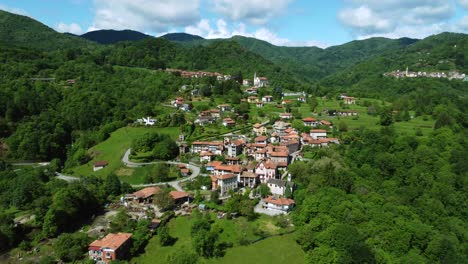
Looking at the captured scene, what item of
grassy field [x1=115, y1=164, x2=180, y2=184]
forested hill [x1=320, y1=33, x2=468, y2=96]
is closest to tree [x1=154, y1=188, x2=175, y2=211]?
grassy field [x1=115, y1=164, x2=180, y2=184]

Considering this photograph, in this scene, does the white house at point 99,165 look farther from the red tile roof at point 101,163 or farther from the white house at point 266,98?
the white house at point 266,98

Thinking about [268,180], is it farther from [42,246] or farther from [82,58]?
[82,58]

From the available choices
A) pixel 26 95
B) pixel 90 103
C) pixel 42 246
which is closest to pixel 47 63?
pixel 26 95

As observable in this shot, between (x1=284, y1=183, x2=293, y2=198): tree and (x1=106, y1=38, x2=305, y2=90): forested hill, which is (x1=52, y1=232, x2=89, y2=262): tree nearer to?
(x1=284, y1=183, x2=293, y2=198): tree

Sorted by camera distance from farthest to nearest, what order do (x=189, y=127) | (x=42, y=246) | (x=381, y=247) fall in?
(x=189, y=127), (x=42, y=246), (x=381, y=247)

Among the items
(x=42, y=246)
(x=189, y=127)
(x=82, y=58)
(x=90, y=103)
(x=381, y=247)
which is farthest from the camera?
(x=82, y=58)

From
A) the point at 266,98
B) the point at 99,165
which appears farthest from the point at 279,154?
the point at 266,98
